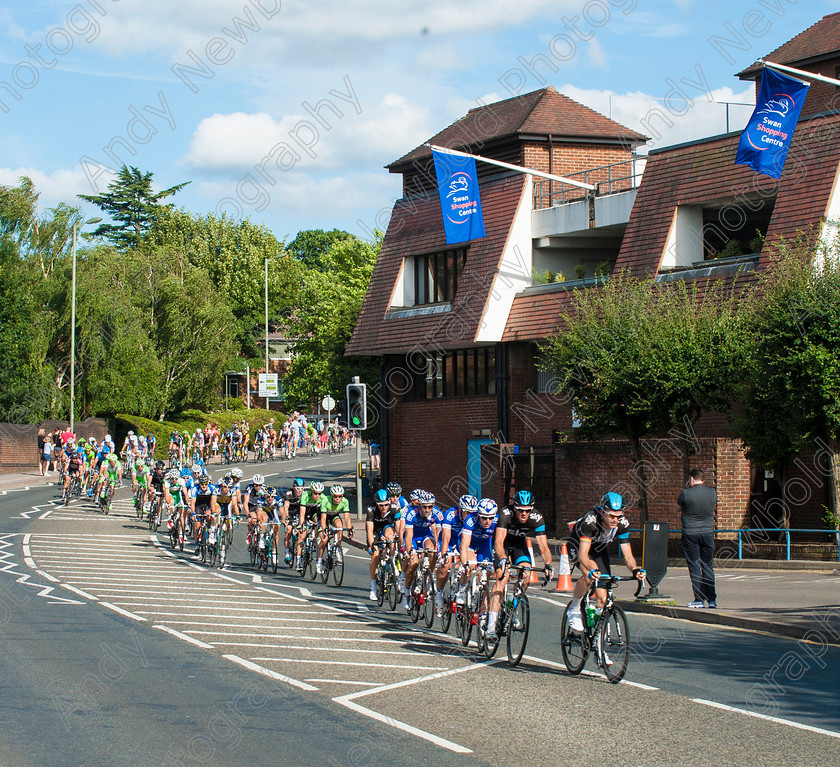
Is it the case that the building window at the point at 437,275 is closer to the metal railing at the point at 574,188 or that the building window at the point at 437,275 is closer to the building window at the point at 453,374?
the building window at the point at 453,374

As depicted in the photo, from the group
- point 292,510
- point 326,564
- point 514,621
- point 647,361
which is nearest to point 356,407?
point 292,510

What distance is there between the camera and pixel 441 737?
8359 millimetres

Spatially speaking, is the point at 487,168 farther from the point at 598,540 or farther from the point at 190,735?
the point at 190,735

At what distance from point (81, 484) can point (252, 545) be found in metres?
18.6

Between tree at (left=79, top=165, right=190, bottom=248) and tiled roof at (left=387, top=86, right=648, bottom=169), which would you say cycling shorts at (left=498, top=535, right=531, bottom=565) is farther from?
tree at (left=79, top=165, right=190, bottom=248)

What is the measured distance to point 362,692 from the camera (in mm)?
10039

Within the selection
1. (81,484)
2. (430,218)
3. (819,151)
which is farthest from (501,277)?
(81,484)

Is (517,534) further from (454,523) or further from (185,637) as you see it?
(185,637)

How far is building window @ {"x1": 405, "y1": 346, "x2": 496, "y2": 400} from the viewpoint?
3616 centimetres

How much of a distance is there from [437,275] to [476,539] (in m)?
24.8

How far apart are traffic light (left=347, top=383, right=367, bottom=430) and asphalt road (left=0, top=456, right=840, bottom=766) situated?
408 inches

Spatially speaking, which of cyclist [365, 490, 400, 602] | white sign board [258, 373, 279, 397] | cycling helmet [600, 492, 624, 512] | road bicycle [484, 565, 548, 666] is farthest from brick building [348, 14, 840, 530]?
white sign board [258, 373, 279, 397]

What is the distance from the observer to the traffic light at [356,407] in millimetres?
27281

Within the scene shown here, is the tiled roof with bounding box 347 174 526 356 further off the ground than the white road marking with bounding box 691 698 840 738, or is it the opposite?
the tiled roof with bounding box 347 174 526 356
